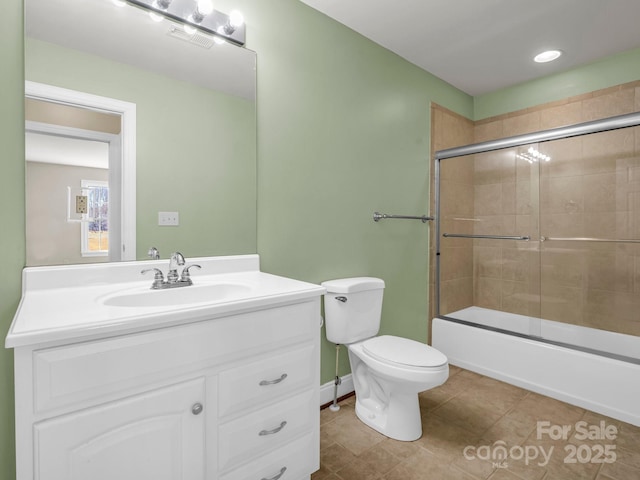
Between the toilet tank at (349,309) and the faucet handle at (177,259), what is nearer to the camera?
the faucet handle at (177,259)

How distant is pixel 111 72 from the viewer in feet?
4.32

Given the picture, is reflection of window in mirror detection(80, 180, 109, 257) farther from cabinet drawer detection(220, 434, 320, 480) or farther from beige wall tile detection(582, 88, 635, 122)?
beige wall tile detection(582, 88, 635, 122)

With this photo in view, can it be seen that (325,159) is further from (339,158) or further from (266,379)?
(266,379)

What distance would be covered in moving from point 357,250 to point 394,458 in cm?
114

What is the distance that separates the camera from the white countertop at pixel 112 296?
2.61 ft

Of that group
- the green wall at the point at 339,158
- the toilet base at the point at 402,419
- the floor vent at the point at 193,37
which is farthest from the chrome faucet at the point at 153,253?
the toilet base at the point at 402,419

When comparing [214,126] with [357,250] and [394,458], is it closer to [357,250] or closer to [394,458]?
[357,250]

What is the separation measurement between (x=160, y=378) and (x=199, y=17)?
1.51m

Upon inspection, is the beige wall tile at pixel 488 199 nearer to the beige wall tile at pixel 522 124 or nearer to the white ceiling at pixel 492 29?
the beige wall tile at pixel 522 124


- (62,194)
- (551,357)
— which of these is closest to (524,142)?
(551,357)

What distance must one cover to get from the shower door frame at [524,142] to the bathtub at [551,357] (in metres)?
0.07

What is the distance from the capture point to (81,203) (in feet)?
4.21

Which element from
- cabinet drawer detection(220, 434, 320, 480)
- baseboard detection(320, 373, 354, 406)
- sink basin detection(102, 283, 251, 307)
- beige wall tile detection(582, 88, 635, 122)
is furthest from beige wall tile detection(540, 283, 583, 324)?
sink basin detection(102, 283, 251, 307)

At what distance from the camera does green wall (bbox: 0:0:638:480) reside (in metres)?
1.17
